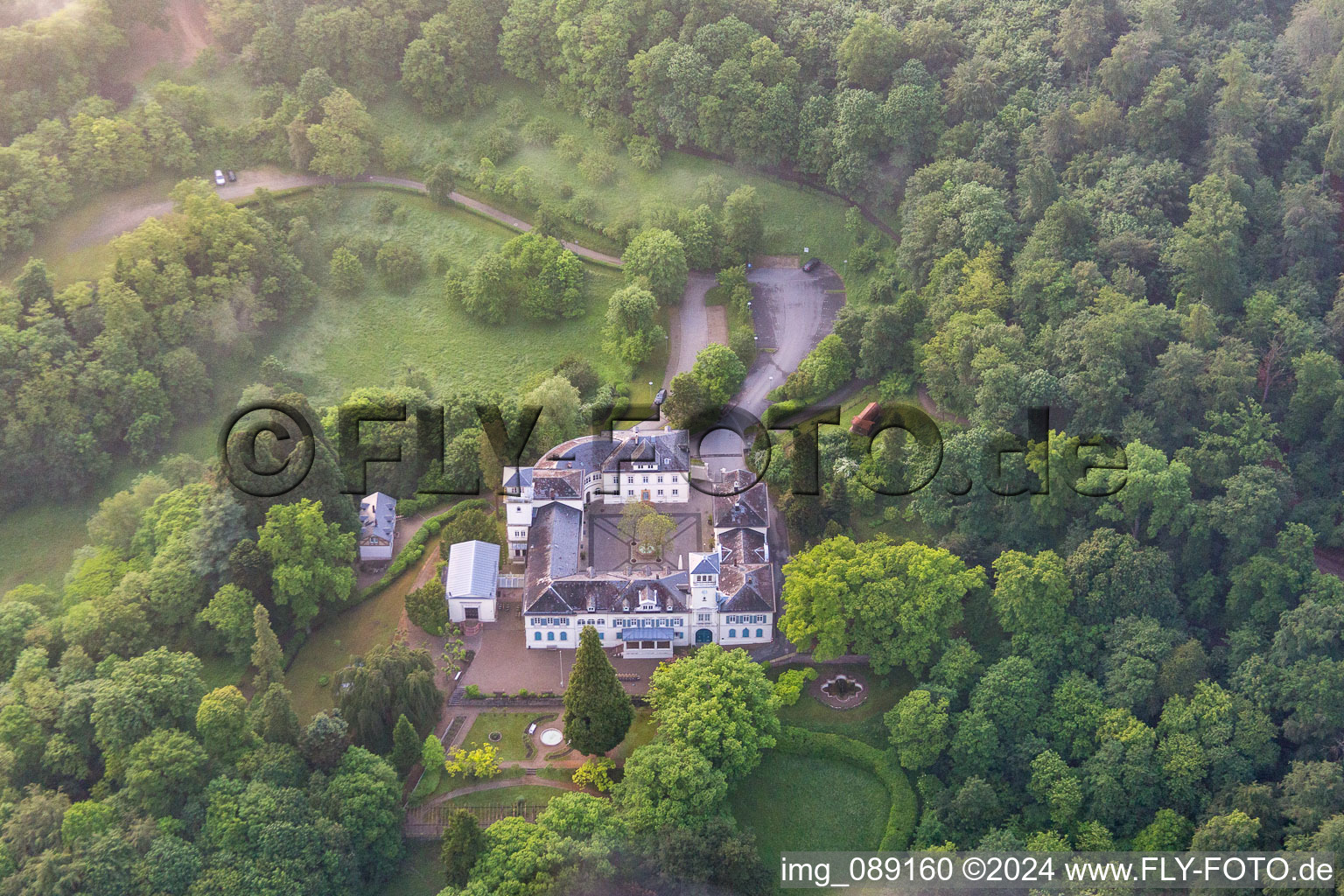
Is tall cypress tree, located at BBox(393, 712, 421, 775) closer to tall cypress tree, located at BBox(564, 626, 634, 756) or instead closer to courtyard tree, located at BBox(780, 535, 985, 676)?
tall cypress tree, located at BBox(564, 626, 634, 756)

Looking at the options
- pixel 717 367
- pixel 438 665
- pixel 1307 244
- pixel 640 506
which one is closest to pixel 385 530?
pixel 438 665

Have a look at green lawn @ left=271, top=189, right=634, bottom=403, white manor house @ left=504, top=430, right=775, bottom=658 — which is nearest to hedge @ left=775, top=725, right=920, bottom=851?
white manor house @ left=504, top=430, right=775, bottom=658

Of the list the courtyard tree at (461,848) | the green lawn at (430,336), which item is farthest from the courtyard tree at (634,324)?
the courtyard tree at (461,848)

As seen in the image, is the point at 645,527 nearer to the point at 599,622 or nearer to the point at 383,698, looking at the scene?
the point at 599,622

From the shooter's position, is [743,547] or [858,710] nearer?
[858,710]

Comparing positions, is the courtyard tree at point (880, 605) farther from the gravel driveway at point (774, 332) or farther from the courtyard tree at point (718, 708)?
the gravel driveway at point (774, 332)

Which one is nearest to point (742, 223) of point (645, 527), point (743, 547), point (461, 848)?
point (645, 527)

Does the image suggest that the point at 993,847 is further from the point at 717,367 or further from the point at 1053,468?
the point at 717,367
